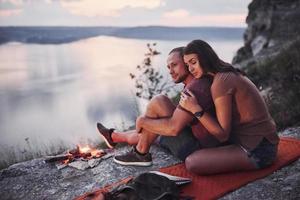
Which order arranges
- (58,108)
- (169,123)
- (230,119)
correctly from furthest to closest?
(58,108)
(169,123)
(230,119)

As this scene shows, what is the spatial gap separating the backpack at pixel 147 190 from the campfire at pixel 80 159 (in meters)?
1.56

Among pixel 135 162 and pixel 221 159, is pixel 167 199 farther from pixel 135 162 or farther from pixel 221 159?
pixel 135 162

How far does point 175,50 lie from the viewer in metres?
5.54

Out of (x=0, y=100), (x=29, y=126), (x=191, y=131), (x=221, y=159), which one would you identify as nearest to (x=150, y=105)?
(x=191, y=131)

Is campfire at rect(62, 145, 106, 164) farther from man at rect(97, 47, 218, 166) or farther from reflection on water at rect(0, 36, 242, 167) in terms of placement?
reflection on water at rect(0, 36, 242, 167)

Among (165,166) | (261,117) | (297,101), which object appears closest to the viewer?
(261,117)

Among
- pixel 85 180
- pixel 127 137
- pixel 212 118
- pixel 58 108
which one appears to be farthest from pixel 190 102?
pixel 58 108

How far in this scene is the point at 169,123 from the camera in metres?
5.41

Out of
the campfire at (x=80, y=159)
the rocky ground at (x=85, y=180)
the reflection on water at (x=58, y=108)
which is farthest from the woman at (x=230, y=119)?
the reflection on water at (x=58, y=108)

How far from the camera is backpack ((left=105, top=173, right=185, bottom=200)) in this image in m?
4.79

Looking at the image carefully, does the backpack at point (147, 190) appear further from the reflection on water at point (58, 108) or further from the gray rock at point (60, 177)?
the reflection on water at point (58, 108)

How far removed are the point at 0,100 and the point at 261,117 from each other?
40.5 m

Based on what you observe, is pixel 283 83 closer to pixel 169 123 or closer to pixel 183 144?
pixel 183 144

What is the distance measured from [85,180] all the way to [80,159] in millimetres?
772
